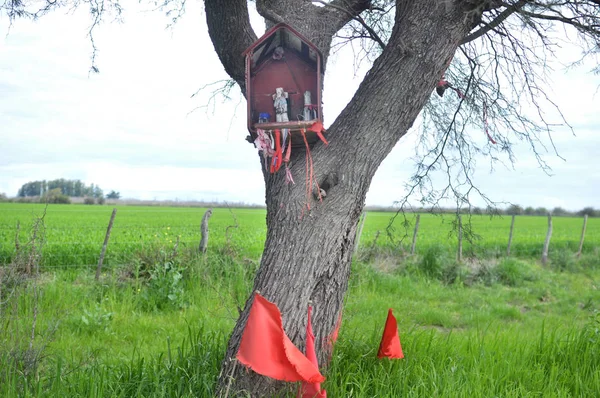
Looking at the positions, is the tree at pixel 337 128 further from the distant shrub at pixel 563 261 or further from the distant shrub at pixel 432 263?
the distant shrub at pixel 563 261

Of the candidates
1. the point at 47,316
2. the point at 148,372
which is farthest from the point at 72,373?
the point at 47,316

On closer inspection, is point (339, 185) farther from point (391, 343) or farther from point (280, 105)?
point (391, 343)

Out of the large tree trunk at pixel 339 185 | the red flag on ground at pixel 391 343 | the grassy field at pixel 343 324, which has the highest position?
the large tree trunk at pixel 339 185

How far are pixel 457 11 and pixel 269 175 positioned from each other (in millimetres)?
2042

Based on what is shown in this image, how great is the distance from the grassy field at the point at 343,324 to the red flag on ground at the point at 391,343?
0.40ft

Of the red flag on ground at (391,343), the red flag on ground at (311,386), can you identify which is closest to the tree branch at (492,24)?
the red flag on ground at (391,343)

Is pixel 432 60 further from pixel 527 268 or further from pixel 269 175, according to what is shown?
pixel 527 268

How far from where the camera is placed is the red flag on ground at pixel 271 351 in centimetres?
333

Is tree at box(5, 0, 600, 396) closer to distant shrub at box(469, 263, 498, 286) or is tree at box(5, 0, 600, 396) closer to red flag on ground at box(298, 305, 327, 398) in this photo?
red flag on ground at box(298, 305, 327, 398)

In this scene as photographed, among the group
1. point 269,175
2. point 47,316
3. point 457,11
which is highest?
point 457,11

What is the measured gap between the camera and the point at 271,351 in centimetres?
338

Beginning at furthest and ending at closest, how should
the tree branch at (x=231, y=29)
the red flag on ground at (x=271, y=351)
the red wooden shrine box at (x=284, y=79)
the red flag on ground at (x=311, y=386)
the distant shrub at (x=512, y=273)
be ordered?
the distant shrub at (x=512, y=273) → the tree branch at (x=231, y=29) → the red wooden shrine box at (x=284, y=79) → the red flag on ground at (x=311, y=386) → the red flag on ground at (x=271, y=351)

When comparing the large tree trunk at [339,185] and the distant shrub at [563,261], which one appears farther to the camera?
the distant shrub at [563,261]

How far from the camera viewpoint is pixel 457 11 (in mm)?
4352
